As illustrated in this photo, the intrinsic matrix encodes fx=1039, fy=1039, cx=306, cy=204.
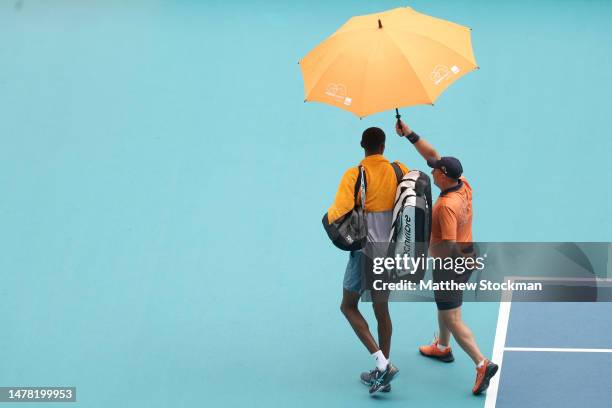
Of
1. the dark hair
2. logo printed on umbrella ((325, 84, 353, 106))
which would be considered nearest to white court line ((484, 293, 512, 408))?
the dark hair

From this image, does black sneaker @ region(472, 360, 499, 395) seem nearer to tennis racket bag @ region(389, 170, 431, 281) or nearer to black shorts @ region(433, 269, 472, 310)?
black shorts @ region(433, 269, 472, 310)

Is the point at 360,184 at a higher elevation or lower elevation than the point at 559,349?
higher

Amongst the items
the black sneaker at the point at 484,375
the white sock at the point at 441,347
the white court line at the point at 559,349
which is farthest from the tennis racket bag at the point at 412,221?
the white court line at the point at 559,349

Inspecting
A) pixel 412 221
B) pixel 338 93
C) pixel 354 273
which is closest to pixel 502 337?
pixel 354 273

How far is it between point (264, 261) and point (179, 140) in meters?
2.63

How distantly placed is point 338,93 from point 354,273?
1.47 meters

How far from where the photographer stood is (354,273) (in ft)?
27.3

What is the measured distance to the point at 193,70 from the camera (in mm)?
13664

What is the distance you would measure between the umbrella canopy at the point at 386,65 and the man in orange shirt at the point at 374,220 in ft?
1.49

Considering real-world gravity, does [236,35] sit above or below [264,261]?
above

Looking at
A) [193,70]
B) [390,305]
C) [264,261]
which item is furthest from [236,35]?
[390,305]

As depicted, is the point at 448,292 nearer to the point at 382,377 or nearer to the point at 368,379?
the point at 382,377

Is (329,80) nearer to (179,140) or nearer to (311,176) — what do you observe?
(311,176)

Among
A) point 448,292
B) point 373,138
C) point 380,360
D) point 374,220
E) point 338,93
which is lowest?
point 380,360
